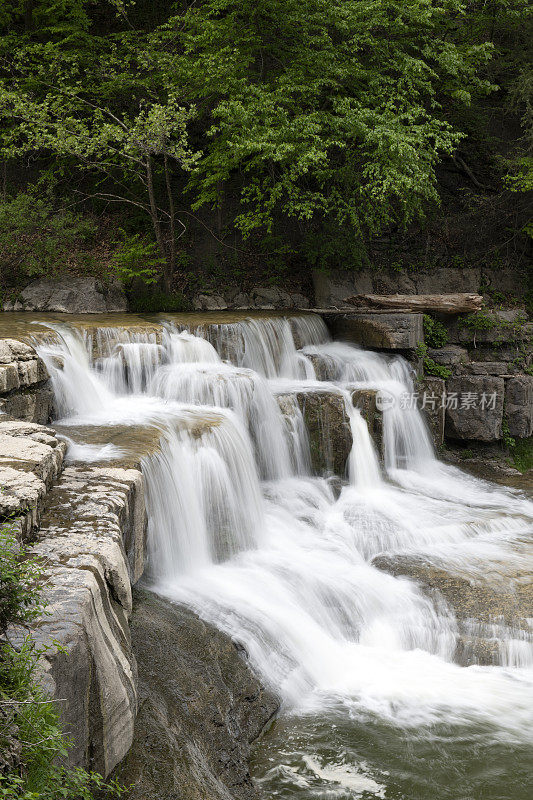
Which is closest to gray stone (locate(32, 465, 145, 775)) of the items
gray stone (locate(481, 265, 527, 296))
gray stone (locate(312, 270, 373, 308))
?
gray stone (locate(312, 270, 373, 308))

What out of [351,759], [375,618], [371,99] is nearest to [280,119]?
[371,99]

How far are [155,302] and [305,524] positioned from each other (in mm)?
7507

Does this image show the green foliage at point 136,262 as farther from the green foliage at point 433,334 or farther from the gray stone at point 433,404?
the gray stone at point 433,404

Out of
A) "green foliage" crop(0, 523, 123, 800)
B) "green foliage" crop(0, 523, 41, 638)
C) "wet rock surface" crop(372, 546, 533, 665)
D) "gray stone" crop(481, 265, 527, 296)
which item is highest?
"gray stone" crop(481, 265, 527, 296)

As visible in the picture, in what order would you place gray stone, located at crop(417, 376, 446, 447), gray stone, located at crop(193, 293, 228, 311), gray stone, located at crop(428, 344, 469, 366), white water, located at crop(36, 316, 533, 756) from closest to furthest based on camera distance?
1. white water, located at crop(36, 316, 533, 756)
2. gray stone, located at crop(417, 376, 446, 447)
3. gray stone, located at crop(428, 344, 469, 366)
4. gray stone, located at crop(193, 293, 228, 311)

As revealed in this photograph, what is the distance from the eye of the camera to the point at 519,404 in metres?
11.8

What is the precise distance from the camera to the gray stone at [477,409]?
11.6 metres

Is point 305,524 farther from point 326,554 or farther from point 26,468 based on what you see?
point 26,468

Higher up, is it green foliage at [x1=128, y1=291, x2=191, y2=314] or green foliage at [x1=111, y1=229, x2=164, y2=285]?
green foliage at [x1=111, y1=229, x2=164, y2=285]

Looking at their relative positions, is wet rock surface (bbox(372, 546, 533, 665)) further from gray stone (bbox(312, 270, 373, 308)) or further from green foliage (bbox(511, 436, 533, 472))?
gray stone (bbox(312, 270, 373, 308))

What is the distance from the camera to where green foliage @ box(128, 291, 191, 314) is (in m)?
13.8

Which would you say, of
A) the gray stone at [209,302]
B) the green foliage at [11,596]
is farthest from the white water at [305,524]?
the gray stone at [209,302]

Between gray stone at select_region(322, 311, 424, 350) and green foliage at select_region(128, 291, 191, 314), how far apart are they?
12.5 ft

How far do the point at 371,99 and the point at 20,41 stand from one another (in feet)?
25.9
